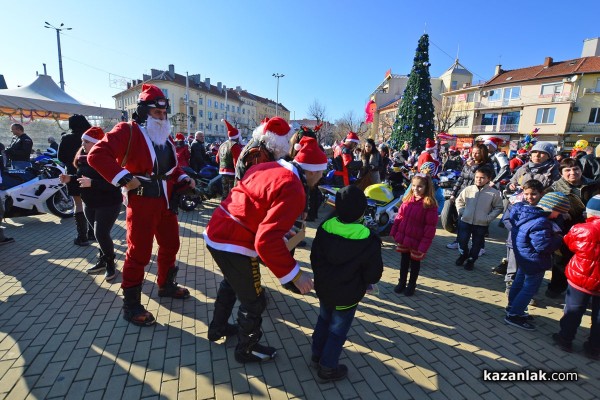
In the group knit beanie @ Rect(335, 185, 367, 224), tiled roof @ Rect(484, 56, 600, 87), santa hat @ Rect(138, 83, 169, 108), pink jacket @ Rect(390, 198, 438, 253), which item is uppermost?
tiled roof @ Rect(484, 56, 600, 87)

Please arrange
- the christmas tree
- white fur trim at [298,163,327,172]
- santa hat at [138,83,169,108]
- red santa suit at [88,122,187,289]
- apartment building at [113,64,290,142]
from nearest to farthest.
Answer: white fur trim at [298,163,327,172] → red santa suit at [88,122,187,289] → santa hat at [138,83,169,108] → the christmas tree → apartment building at [113,64,290,142]

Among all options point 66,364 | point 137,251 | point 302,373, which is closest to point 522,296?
point 302,373

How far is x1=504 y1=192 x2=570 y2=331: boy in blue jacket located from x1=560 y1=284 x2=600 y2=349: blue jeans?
0.98 feet

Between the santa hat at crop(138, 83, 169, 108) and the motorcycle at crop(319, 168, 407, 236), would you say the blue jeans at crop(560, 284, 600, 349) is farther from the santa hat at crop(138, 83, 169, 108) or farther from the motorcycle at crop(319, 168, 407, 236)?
the santa hat at crop(138, 83, 169, 108)

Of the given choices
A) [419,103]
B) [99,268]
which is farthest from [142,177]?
[419,103]

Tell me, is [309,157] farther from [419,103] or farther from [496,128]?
[496,128]

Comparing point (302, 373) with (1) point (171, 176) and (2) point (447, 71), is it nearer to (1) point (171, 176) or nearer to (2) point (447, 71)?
Answer: (1) point (171, 176)

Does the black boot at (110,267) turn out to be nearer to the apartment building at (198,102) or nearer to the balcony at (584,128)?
the apartment building at (198,102)

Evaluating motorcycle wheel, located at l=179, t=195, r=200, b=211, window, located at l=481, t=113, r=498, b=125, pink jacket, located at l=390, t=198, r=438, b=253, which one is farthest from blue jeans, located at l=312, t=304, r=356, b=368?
window, located at l=481, t=113, r=498, b=125

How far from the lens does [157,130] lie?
2.93 meters

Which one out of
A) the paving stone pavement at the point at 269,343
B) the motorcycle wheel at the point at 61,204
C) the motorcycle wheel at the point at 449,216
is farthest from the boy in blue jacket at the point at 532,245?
the motorcycle wheel at the point at 61,204

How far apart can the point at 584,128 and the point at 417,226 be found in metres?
40.0

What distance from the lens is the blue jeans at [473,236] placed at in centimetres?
458

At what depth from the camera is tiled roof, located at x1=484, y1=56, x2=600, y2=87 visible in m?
30.6
